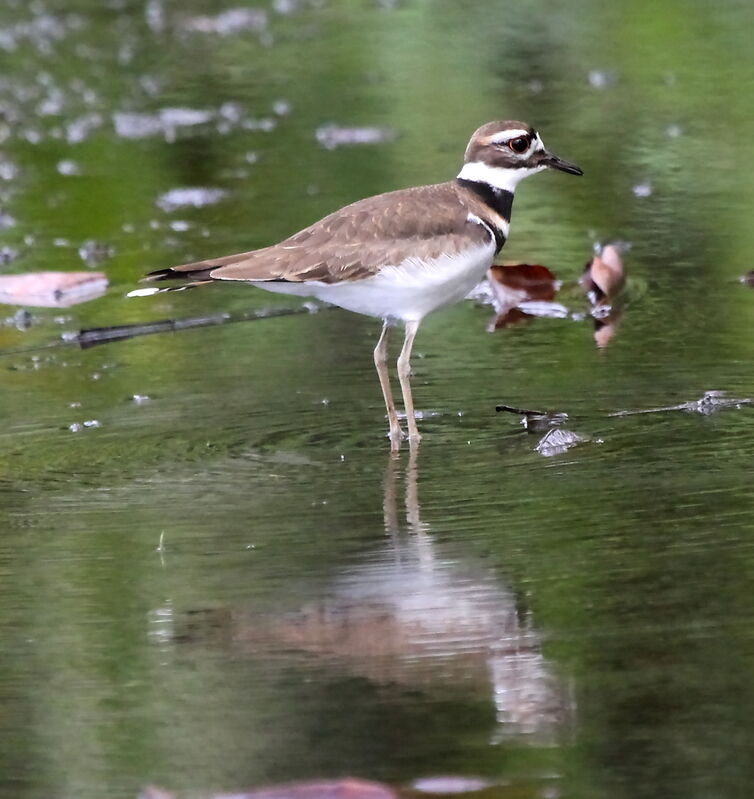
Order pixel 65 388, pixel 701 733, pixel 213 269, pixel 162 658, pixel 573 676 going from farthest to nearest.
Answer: pixel 65 388 < pixel 213 269 < pixel 162 658 < pixel 573 676 < pixel 701 733

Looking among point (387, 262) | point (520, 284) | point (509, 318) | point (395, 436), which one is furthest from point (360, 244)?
point (520, 284)

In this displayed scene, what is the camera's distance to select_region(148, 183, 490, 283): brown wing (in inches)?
251

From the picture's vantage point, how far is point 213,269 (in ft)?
20.9

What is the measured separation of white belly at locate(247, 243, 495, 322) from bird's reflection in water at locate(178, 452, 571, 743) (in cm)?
164

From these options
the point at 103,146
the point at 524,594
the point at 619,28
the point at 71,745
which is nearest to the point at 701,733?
the point at 524,594

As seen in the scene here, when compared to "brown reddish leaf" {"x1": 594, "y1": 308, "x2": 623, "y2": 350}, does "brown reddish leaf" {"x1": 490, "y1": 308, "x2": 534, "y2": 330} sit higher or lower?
lower

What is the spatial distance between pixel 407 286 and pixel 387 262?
116 millimetres

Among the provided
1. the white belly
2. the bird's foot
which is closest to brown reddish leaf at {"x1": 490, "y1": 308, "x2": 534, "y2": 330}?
the white belly

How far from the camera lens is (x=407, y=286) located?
648cm

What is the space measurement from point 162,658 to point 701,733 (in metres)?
1.35

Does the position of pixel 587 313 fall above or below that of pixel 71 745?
below

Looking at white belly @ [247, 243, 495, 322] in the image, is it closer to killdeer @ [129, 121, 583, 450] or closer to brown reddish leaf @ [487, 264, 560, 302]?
killdeer @ [129, 121, 583, 450]

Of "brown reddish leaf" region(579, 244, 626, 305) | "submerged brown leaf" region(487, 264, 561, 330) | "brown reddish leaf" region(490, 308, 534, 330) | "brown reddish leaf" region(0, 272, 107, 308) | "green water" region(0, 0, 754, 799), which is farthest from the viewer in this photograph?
"brown reddish leaf" region(0, 272, 107, 308)

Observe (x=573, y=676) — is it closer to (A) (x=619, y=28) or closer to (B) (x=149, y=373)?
(B) (x=149, y=373)
